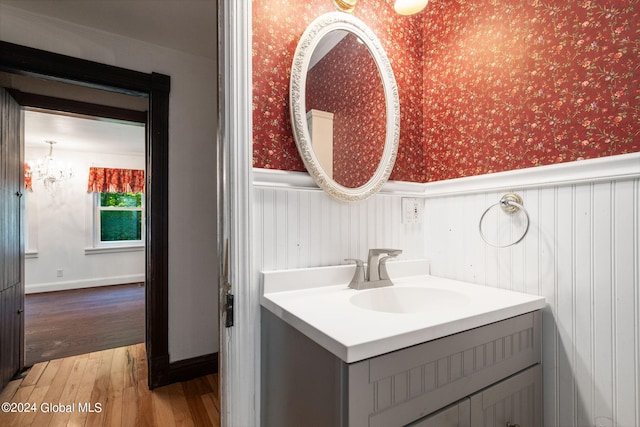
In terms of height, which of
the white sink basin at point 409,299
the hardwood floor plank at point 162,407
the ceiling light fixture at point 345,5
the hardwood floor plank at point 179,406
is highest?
the ceiling light fixture at point 345,5

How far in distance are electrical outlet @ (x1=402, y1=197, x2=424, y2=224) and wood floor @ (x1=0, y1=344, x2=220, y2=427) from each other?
60.5 inches

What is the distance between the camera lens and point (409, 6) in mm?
1250

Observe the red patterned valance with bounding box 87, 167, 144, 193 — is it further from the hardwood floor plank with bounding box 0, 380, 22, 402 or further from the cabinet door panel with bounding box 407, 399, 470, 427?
the cabinet door panel with bounding box 407, 399, 470, 427

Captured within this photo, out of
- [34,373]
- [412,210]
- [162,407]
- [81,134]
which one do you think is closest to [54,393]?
[34,373]

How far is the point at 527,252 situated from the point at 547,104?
514 millimetres

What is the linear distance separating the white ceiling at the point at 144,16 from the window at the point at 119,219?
13.4ft

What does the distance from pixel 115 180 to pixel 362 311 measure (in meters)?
5.69

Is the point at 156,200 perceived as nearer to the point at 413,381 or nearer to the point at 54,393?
the point at 54,393

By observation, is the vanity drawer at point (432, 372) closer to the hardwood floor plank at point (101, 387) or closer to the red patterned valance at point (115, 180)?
the hardwood floor plank at point (101, 387)

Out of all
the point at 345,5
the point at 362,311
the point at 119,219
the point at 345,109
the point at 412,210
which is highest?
the point at 345,5

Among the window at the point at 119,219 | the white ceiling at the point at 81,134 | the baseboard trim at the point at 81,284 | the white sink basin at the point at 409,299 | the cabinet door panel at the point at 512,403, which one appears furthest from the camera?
the window at the point at 119,219

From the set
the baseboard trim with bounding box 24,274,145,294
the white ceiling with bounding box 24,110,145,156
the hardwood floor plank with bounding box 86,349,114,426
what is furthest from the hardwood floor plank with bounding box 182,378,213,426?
the baseboard trim with bounding box 24,274,145,294

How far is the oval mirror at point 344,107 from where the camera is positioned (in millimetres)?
1111

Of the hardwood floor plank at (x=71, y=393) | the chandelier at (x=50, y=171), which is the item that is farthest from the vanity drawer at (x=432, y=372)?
the chandelier at (x=50, y=171)
